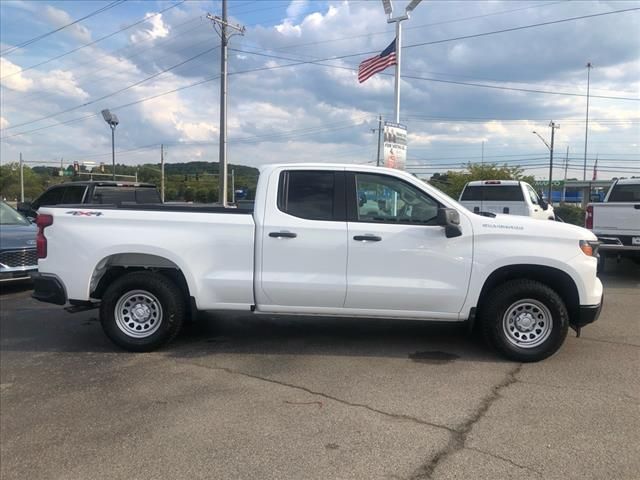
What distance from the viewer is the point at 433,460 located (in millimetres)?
3467

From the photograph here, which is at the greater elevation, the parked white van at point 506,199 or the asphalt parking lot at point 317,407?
the parked white van at point 506,199

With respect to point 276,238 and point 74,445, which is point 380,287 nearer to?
point 276,238

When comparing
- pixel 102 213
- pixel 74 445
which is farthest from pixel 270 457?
pixel 102 213

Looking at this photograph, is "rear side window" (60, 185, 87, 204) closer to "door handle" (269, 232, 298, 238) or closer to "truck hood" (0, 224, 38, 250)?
"truck hood" (0, 224, 38, 250)

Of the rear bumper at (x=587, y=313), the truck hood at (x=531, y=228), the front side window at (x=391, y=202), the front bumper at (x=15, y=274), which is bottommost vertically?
the front bumper at (x=15, y=274)

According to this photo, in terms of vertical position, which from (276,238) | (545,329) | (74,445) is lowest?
(74,445)

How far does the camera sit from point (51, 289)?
18.9ft

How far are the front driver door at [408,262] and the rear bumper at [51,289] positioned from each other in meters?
3.03

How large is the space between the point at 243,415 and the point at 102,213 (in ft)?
9.05

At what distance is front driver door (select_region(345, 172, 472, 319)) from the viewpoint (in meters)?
5.39

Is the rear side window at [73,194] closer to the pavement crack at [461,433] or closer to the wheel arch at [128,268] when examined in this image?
the wheel arch at [128,268]

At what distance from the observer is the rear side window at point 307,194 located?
559 cm

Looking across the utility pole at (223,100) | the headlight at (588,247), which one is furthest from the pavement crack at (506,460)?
the utility pole at (223,100)

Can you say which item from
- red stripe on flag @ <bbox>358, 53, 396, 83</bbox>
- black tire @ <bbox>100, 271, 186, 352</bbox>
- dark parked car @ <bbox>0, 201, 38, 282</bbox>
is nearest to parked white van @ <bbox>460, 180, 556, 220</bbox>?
red stripe on flag @ <bbox>358, 53, 396, 83</bbox>
